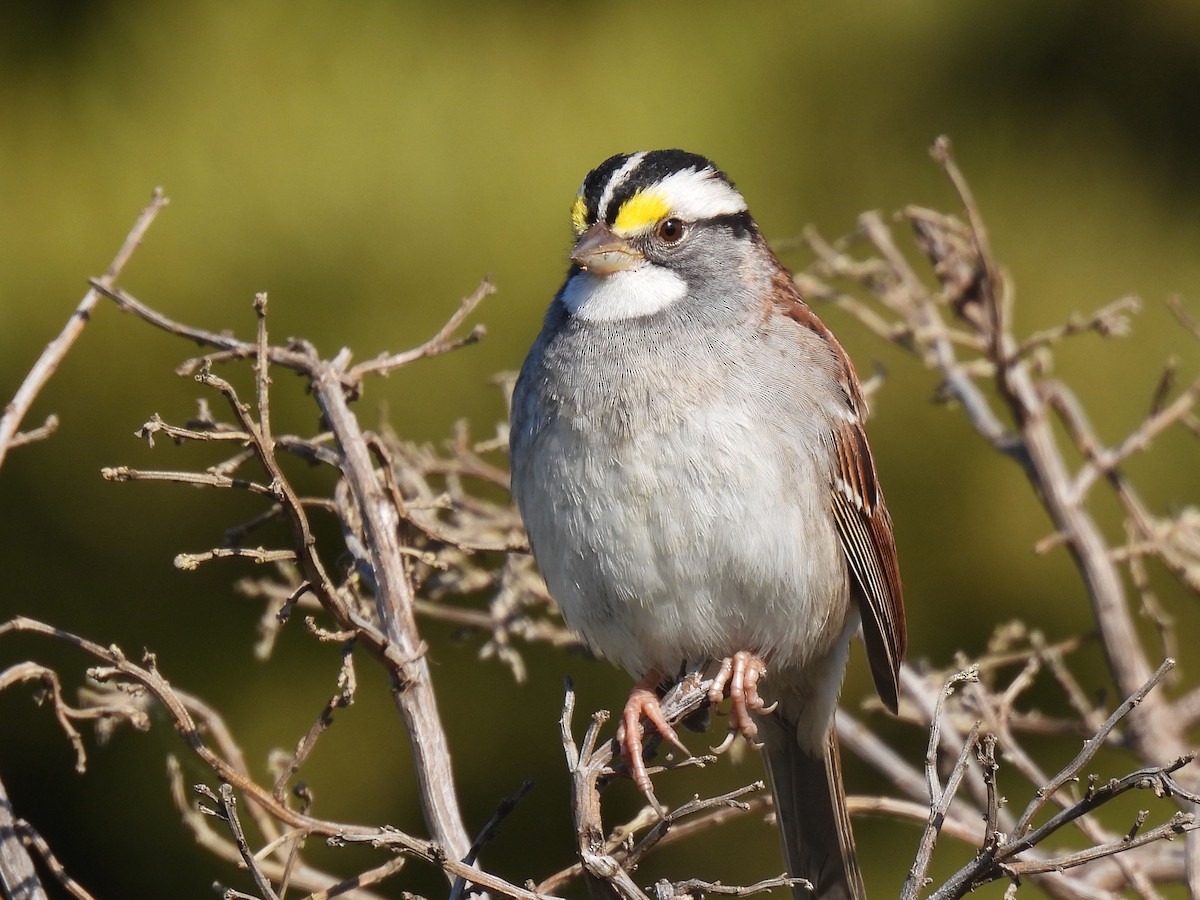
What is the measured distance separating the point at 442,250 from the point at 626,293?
1.37 m

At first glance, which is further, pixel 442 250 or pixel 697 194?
pixel 442 250

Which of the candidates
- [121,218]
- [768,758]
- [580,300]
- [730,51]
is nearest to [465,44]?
[730,51]

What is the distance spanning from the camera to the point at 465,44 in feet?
13.8

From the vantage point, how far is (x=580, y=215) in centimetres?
278

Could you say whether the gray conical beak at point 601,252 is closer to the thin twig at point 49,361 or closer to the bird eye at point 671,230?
the bird eye at point 671,230

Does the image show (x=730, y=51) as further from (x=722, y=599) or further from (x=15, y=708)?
(x=15, y=708)

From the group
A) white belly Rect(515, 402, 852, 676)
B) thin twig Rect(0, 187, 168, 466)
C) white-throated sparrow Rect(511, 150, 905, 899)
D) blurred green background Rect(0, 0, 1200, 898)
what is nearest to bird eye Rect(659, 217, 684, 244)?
white-throated sparrow Rect(511, 150, 905, 899)

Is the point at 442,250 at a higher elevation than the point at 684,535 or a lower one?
higher

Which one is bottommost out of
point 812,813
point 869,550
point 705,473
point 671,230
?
point 812,813

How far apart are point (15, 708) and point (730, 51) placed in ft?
9.44

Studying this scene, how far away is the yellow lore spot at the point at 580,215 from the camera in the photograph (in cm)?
276

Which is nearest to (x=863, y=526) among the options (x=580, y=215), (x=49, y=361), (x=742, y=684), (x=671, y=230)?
(x=742, y=684)

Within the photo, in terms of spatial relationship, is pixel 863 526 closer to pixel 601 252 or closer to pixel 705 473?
pixel 705 473

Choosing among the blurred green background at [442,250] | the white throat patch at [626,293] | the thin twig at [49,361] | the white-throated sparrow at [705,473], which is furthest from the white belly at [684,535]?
the blurred green background at [442,250]
